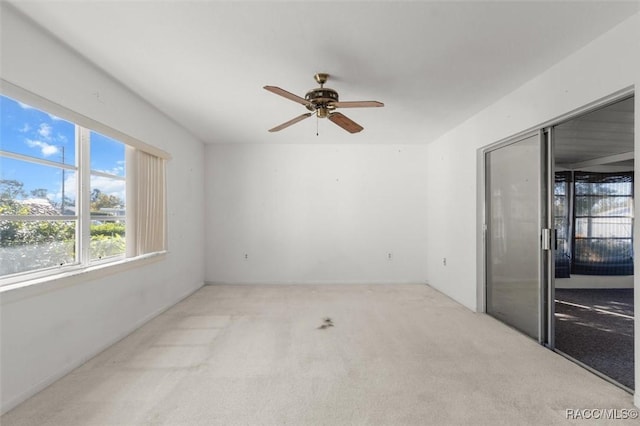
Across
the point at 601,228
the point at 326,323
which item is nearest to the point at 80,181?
the point at 326,323

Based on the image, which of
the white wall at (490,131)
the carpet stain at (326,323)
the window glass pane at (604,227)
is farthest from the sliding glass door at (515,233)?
the window glass pane at (604,227)

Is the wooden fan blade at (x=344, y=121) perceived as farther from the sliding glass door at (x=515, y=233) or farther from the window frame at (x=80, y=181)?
the window frame at (x=80, y=181)

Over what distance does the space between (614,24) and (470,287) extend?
2836mm

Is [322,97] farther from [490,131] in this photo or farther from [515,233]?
[515,233]

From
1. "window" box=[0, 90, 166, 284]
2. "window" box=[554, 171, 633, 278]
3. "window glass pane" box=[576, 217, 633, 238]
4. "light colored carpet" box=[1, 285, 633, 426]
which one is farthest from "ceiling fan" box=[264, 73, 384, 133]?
"window glass pane" box=[576, 217, 633, 238]

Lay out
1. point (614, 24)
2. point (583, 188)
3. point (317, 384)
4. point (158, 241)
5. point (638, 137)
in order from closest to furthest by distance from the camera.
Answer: point (638, 137)
point (614, 24)
point (317, 384)
point (158, 241)
point (583, 188)

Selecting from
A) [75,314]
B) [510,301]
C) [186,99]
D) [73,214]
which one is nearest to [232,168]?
[186,99]

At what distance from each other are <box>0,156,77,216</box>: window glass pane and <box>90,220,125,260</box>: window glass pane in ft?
0.98

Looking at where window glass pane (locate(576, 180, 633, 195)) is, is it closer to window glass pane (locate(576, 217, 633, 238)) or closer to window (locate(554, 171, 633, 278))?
window (locate(554, 171, 633, 278))

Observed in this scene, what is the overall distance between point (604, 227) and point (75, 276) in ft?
22.0

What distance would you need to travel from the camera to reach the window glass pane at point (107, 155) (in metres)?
2.58

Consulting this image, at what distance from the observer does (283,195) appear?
200 inches

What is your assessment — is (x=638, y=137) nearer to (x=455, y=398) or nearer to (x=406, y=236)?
(x=455, y=398)

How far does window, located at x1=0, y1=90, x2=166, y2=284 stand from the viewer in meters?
1.88
